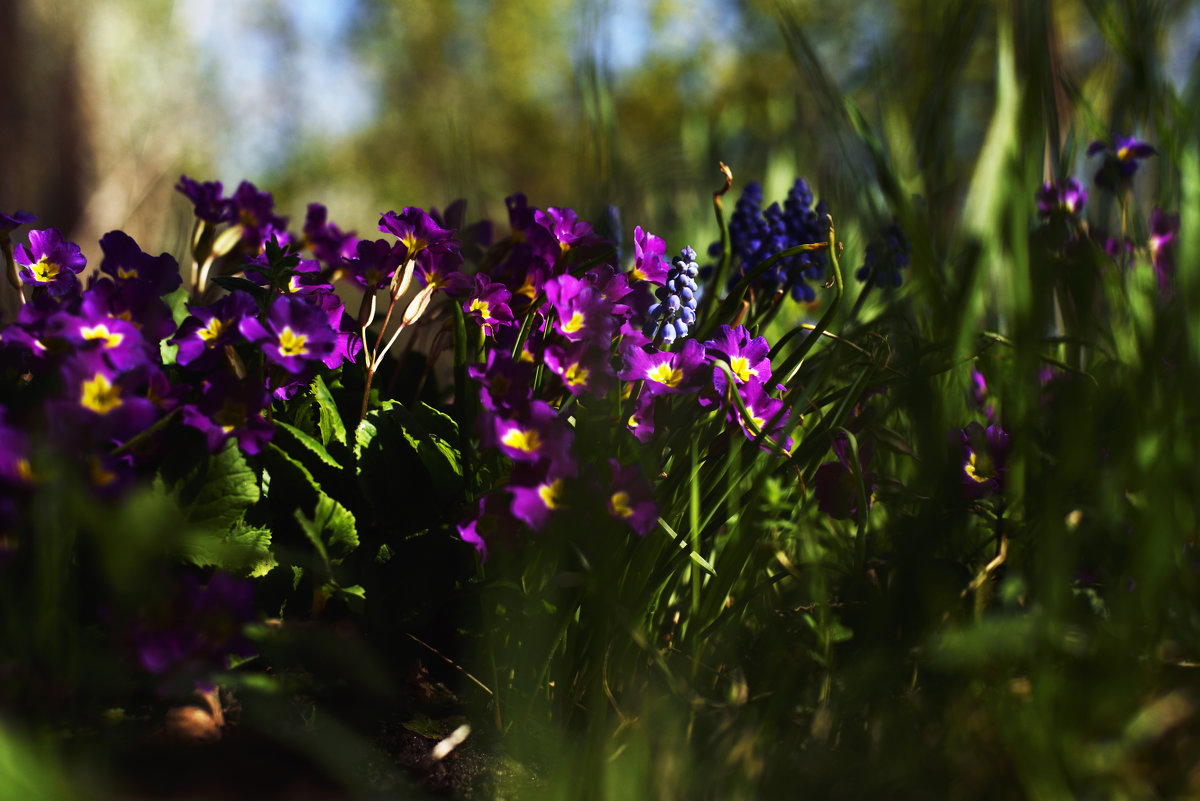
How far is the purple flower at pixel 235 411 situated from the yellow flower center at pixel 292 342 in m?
0.05

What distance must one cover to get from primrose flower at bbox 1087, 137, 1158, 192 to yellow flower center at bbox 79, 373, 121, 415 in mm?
1434

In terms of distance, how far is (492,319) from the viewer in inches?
43.8

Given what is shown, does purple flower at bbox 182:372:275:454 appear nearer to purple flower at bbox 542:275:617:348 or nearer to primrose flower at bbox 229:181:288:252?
purple flower at bbox 542:275:617:348

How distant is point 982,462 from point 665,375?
44 centimetres

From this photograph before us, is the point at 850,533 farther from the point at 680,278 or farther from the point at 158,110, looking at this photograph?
the point at 158,110

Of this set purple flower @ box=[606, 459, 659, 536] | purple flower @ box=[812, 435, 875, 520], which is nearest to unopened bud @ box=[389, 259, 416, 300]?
purple flower @ box=[606, 459, 659, 536]

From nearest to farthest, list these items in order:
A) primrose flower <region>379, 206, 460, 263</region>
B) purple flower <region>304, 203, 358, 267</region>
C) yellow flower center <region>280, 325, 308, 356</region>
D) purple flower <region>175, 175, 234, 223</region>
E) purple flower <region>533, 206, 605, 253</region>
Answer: yellow flower center <region>280, 325, 308, 356</region> < primrose flower <region>379, 206, 460, 263</region> < purple flower <region>533, 206, 605, 253</region> < purple flower <region>175, 175, 234, 223</region> < purple flower <region>304, 203, 358, 267</region>

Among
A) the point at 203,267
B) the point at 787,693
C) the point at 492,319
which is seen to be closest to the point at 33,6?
the point at 203,267

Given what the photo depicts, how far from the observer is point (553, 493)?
35.2 inches

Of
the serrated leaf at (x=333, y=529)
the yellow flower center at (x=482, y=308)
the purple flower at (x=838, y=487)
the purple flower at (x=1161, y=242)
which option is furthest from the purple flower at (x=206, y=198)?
the purple flower at (x=1161, y=242)

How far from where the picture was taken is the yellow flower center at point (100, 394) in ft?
2.70

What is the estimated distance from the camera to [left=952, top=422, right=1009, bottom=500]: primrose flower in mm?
1044

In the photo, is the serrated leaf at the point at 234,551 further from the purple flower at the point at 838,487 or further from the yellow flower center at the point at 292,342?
the purple flower at the point at 838,487

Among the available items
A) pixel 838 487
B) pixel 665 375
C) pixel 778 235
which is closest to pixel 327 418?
pixel 665 375
